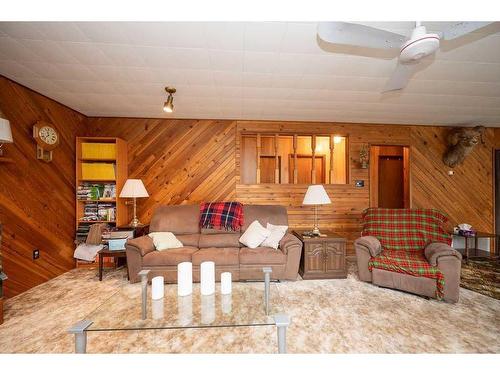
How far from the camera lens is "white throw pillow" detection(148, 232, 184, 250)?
2803mm

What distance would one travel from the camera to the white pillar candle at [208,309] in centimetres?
146

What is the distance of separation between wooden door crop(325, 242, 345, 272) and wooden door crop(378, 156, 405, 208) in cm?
295

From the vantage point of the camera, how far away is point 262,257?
2.73 metres

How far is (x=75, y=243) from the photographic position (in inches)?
130

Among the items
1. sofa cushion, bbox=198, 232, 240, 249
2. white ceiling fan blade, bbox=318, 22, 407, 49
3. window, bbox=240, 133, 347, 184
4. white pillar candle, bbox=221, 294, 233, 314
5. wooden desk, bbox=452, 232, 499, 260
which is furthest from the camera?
window, bbox=240, 133, 347, 184

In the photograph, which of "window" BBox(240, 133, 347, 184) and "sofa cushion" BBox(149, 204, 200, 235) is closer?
"sofa cushion" BBox(149, 204, 200, 235)

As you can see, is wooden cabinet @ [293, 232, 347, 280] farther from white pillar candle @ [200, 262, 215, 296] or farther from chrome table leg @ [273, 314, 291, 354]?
chrome table leg @ [273, 314, 291, 354]

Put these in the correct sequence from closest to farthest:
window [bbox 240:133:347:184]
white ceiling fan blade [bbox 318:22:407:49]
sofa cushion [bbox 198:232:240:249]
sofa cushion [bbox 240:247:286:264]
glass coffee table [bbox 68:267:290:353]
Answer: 1. white ceiling fan blade [bbox 318:22:407:49]
2. glass coffee table [bbox 68:267:290:353]
3. sofa cushion [bbox 240:247:286:264]
4. sofa cushion [bbox 198:232:240:249]
5. window [bbox 240:133:347:184]

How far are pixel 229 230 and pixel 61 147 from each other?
2812 mm

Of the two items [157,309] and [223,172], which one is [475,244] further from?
[157,309]

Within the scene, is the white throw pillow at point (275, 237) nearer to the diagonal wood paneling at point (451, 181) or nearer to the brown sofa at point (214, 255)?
the brown sofa at point (214, 255)

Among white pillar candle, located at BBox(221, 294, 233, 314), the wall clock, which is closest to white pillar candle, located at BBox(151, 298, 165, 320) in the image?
white pillar candle, located at BBox(221, 294, 233, 314)
